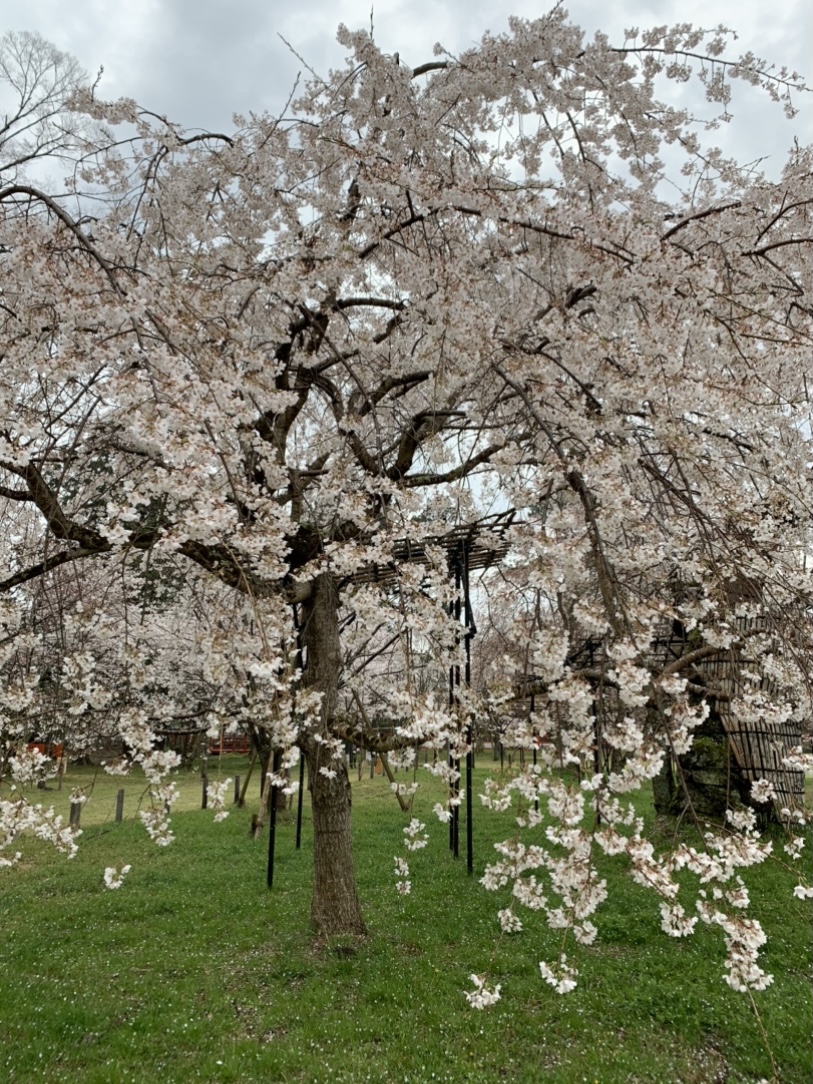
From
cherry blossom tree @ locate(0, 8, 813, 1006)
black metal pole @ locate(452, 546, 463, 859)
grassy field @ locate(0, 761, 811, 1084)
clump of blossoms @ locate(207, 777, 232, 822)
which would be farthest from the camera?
black metal pole @ locate(452, 546, 463, 859)

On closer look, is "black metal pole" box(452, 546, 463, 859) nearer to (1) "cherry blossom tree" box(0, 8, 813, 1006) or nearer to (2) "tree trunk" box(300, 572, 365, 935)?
(1) "cherry blossom tree" box(0, 8, 813, 1006)

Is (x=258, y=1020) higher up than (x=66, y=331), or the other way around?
(x=66, y=331)

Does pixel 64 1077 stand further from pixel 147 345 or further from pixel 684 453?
pixel 684 453

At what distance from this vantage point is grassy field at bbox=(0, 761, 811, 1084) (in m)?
3.18

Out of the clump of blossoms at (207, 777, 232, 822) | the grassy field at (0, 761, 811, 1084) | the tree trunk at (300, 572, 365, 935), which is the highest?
the clump of blossoms at (207, 777, 232, 822)

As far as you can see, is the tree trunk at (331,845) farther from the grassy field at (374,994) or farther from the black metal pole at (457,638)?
the black metal pole at (457,638)

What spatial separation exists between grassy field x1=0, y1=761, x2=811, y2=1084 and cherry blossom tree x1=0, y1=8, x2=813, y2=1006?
556 mm

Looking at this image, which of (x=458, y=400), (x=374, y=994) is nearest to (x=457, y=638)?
(x=458, y=400)

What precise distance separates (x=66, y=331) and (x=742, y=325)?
3489 millimetres

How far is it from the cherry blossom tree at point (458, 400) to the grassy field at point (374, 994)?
0.56 m

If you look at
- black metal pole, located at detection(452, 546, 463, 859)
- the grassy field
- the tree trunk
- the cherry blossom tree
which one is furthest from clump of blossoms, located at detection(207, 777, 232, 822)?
black metal pole, located at detection(452, 546, 463, 859)

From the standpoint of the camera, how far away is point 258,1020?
3.65 m

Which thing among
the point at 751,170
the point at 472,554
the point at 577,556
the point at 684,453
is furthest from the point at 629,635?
the point at 751,170

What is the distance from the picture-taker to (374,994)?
389 cm
